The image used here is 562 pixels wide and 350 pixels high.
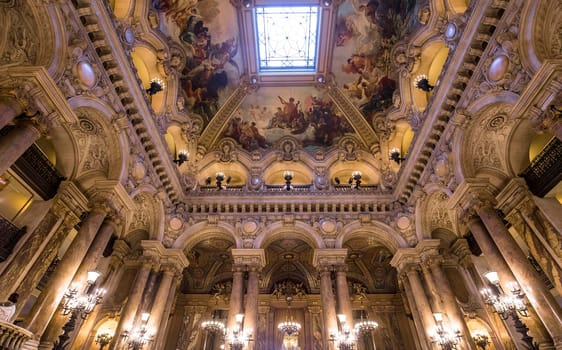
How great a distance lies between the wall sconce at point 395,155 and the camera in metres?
13.7

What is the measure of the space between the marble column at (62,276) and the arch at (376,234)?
8.69 metres

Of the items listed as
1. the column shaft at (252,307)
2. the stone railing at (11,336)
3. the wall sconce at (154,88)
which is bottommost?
the stone railing at (11,336)

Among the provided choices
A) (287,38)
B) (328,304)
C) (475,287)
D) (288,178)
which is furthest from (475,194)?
(287,38)

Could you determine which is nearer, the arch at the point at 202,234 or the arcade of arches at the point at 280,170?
the arcade of arches at the point at 280,170

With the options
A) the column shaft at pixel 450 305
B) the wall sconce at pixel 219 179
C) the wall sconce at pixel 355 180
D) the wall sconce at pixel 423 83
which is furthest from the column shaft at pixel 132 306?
the wall sconce at pixel 423 83

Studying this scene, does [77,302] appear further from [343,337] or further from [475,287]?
[475,287]

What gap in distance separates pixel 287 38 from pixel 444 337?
1377 cm

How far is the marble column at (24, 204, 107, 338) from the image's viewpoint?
23.6ft

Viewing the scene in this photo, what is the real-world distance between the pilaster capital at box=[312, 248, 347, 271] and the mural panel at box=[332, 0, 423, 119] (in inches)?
288

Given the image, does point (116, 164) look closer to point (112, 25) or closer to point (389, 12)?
point (112, 25)

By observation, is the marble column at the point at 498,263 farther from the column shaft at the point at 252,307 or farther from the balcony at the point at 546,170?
the column shaft at the point at 252,307

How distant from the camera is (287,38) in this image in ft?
49.2

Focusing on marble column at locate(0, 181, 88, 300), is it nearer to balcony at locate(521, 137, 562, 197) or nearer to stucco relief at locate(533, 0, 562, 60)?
stucco relief at locate(533, 0, 562, 60)

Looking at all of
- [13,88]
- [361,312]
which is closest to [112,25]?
[13,88]
